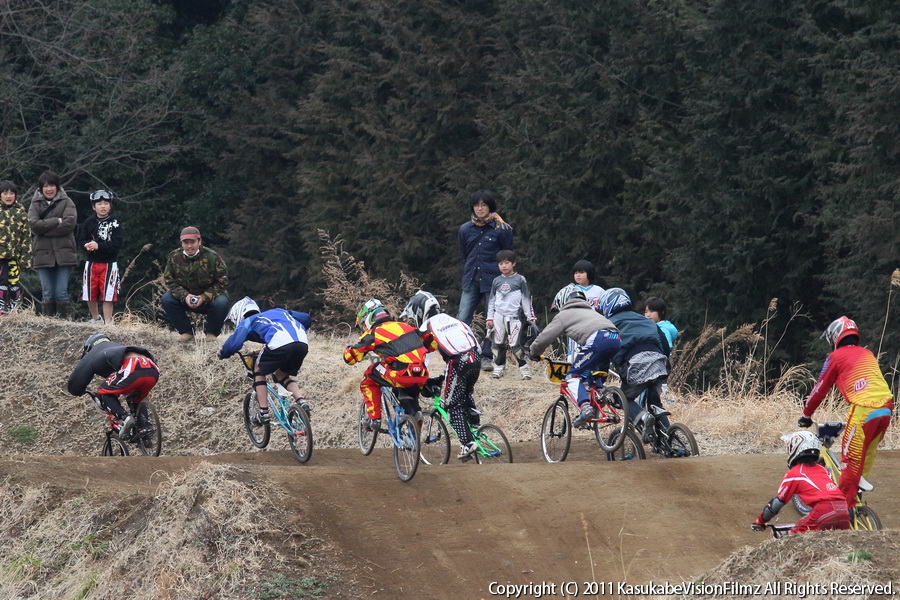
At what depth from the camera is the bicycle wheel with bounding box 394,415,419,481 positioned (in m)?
9.83

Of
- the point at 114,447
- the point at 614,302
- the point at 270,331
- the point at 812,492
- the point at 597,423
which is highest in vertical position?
the point at 614,302

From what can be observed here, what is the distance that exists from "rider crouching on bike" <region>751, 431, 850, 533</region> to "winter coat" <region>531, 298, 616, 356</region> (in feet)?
9.58

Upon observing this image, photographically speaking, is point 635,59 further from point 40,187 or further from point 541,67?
point 40,187

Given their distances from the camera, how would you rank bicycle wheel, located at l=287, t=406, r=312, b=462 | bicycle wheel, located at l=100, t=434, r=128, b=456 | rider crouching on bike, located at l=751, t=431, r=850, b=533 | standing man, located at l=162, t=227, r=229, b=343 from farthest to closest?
standing man, located at l=162, t=227, r=229, b=343
bicycle wheel, located at l=100, t=434, r=128, b=456
bicycle wheel, located at l=287, t=406, r=312, b=462
rider crouching on bike, located at l=751, t=431, r=850, b=533

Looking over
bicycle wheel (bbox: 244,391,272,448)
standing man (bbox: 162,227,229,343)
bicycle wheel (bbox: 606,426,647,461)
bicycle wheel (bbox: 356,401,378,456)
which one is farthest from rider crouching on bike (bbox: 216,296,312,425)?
bicycle wheel (bbox: 606,426,647,461)

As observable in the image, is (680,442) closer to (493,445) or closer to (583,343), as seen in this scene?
(583,343)

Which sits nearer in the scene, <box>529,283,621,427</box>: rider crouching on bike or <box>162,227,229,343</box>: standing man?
<box>529,283,621,427</box>: rider crouching on bike

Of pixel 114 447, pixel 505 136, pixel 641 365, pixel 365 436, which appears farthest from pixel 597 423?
pixel 505 136

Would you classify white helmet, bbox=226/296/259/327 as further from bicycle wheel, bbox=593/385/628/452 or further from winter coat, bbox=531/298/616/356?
bicycle wheel, bbox=593/385/628/452

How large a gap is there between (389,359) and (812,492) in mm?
4059

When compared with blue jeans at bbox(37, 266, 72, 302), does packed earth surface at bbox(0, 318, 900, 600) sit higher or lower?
lower

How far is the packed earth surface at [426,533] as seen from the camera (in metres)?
7.97

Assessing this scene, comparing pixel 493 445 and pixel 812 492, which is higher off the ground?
pixel 812 492

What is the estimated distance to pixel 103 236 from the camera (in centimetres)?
1586
